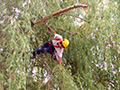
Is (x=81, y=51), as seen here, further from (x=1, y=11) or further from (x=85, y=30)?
(x=1, y=11)

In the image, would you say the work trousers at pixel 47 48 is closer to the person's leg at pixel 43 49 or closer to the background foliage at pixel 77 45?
the person's leg at pixel 43 49

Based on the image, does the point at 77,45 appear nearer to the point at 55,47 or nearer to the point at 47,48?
the point at 55,47

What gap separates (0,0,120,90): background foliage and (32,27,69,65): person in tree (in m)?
0.10

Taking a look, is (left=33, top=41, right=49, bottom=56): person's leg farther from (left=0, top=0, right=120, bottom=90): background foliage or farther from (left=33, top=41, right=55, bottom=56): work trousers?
(left=0, top=0, right=120, bottom=90): background foliage

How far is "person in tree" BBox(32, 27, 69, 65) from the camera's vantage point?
2938mm

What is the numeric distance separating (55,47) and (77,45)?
447 millimetres

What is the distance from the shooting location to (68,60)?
3.45m

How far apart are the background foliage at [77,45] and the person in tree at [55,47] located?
0.10 metres

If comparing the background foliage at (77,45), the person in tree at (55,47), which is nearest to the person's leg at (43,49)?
the person in tree at (55,47)

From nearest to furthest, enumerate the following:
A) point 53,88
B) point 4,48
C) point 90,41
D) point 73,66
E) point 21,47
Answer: point 21,47, point 4,48, point 53,88, point 90,41, point 73,66

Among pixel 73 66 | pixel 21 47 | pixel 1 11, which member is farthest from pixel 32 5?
pixel 73 66

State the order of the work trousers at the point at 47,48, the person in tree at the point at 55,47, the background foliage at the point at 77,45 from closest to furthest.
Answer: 1. the background foliage at the point at 77,45
2. the person in tree at the point at 55,47
3. the work trousers at the point at 47,48

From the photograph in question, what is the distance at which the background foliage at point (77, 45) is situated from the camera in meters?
2.42

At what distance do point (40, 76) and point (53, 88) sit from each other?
0.71 meters
